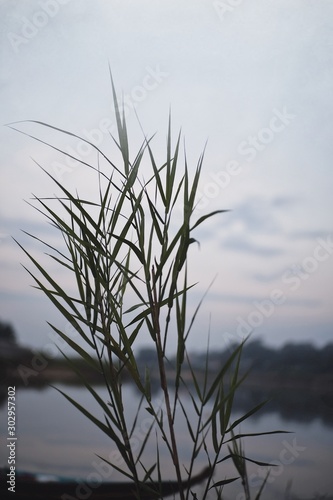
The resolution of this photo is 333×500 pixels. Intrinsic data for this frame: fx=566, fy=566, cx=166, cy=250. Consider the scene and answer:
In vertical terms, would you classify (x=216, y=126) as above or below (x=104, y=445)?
above

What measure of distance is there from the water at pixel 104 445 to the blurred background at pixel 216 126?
3cm

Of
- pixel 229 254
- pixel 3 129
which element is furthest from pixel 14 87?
pixel 229 254

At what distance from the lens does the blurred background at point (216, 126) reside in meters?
2.21

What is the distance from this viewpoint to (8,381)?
7.51 ft

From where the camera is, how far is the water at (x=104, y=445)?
225cm

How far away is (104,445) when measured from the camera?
229 cm

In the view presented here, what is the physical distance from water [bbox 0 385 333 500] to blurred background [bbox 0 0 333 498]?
0.03 meters

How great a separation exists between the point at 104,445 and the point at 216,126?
137cm

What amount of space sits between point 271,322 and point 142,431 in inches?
26.0

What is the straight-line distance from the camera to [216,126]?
7.55 ft

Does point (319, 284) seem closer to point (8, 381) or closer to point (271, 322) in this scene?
point (271, 322)

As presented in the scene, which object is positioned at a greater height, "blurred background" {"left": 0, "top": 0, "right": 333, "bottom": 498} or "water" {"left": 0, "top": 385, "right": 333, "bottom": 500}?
"blurred background" {"left": 0, "top": 0, "right": 333, "bottom": 498}

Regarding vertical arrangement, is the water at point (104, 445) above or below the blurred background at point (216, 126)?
below

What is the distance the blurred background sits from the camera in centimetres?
221
